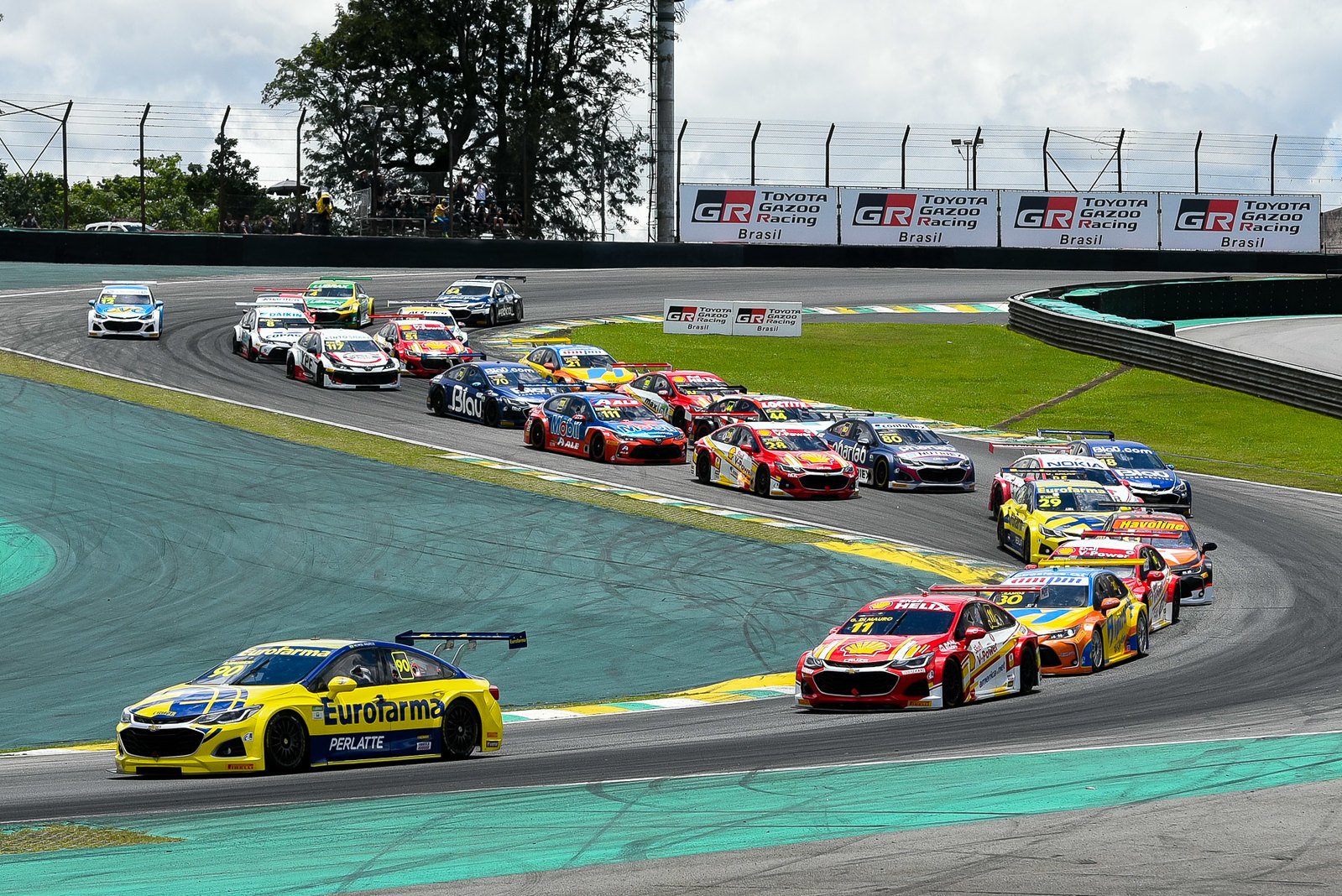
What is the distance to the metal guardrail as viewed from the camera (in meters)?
36.8

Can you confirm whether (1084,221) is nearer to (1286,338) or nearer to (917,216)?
(917,216)

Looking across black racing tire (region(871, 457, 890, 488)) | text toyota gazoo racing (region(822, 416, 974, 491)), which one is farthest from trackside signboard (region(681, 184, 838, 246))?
black racing tire (region(871, 457, 890, 488))

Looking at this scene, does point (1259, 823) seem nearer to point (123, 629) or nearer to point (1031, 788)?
point (1031, 788)

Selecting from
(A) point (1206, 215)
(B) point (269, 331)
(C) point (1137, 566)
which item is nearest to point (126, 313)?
(B) point (269, 331)

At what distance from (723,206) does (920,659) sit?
44.6 m

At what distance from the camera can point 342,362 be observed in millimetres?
37375

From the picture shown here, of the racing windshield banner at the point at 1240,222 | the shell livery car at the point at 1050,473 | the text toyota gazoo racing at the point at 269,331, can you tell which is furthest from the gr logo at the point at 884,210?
the shell livery car at the point at 1050,473

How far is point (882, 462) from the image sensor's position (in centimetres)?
3034

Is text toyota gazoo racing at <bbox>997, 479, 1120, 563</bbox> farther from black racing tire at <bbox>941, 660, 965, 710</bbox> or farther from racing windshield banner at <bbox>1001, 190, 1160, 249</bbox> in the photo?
racing windshield banner at <bbox>1001, 190, 1160, 249</bbox>

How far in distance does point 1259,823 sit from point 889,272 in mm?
52904

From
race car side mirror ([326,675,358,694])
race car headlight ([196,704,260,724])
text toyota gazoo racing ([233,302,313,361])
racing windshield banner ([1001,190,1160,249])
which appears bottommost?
race car headlight ([196,704,260,724])

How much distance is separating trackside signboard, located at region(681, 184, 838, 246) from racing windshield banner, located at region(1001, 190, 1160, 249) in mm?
6872

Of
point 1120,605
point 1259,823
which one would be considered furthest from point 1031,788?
A: point 1120,605

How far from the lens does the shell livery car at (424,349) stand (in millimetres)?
39844
